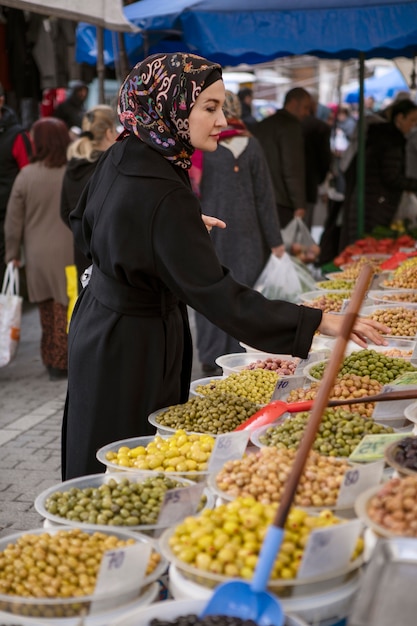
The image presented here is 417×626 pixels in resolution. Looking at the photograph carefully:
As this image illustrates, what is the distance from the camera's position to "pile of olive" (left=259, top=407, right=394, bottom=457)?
8.37 ft

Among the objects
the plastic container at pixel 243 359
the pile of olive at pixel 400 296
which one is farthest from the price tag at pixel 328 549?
the pile of olive at pixel 400 296

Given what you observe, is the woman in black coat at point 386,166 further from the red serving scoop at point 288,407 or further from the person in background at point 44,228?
the red serving scoop at point 288,407

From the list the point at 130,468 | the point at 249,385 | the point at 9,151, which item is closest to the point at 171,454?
the point at 130,468

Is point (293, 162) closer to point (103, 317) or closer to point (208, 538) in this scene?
point (103, 317)

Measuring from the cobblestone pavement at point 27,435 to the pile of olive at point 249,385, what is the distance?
4.69ft

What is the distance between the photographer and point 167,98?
9.16 ft

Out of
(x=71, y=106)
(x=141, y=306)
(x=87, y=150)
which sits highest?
(x=71, y=106)

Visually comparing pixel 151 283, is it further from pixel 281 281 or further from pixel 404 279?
pixel 281 281

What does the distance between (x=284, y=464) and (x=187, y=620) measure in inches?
24.3

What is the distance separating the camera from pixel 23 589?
77.9 inches

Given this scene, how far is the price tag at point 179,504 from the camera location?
2172mm

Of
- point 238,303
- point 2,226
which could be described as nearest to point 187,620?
point 238,303

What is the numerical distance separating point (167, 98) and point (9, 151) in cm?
561

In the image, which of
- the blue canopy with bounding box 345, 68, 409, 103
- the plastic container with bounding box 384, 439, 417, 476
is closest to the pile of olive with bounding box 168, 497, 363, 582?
the plastic container with bounding box 384, 439, 417, 476
